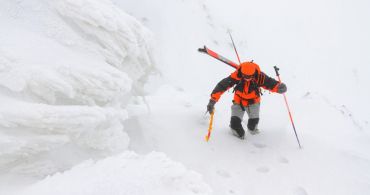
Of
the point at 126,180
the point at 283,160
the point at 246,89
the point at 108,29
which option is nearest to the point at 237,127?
the point at 246,89

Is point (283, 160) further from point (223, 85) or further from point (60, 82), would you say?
point (60, 82)

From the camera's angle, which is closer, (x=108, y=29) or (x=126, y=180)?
(x=126, y=180)

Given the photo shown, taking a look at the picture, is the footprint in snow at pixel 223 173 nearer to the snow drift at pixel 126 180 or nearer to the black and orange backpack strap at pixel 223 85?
the black and orange backpack strap at pixel 223 85

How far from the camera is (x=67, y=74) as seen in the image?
520cm

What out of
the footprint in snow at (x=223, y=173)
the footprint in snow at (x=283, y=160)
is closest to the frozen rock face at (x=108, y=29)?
the footprint in snow at (x=223, y=173)

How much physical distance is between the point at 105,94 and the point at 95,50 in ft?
2.72

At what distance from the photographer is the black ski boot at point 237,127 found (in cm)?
787

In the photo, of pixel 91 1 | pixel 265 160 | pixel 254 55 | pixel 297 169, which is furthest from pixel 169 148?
pixel 254 55

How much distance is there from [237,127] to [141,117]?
202cm

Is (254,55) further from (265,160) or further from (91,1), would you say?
(91,1)

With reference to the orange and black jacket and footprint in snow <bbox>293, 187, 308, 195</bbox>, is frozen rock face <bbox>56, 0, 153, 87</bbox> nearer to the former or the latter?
the orange and black jacket

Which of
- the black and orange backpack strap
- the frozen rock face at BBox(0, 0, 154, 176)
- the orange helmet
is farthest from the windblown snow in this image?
the orange helmet

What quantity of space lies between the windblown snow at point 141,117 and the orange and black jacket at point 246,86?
873 mm

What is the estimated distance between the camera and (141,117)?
7.57 metres
